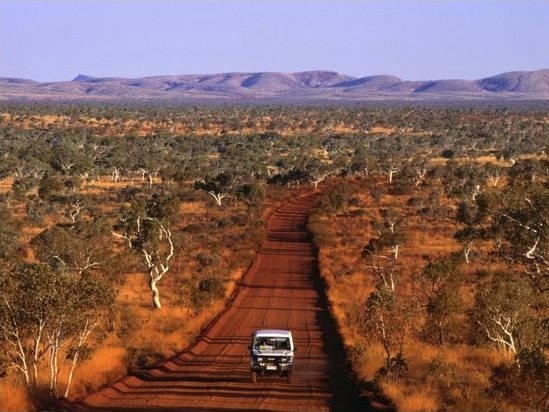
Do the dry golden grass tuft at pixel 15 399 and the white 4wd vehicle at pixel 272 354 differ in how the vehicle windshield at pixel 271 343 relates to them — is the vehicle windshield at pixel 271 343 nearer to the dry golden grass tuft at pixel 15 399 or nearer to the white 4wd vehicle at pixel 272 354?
the white 4wd vehicle at pixel 272 354

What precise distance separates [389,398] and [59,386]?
350 inches

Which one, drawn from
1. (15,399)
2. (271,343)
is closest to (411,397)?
(271,343)

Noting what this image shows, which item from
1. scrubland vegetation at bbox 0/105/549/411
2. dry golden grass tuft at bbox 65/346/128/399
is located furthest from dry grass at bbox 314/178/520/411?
dry golden grass tuft at bbox 65/346/128/399

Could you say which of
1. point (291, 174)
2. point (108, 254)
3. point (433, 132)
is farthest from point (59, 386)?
point (433, 132)

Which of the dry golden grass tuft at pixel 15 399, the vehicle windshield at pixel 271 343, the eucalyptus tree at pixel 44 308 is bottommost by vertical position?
the vehicle windshield at pixel 271 343

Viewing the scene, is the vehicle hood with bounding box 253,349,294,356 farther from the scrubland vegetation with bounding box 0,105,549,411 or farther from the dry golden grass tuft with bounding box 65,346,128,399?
the dry golden grass tuft with bounding box 65,346,128,399

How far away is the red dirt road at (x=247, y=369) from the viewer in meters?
22.9

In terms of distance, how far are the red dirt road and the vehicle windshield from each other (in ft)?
3.50

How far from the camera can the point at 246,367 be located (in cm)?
2825

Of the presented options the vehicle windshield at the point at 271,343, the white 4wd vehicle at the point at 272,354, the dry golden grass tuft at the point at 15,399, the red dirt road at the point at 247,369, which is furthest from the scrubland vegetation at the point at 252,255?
the vehicle windshield at the point at 271,343

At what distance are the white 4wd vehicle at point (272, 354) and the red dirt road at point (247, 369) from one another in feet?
1.43

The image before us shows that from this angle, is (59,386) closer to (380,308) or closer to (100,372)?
(100,372)

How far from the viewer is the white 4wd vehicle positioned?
82.5ft

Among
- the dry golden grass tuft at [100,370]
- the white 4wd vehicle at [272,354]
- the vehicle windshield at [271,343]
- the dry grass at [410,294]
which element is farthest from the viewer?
the vehicle windshield at [271,343]
